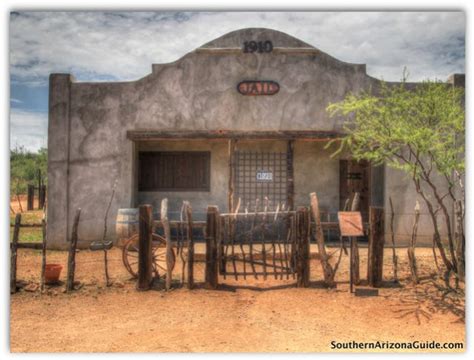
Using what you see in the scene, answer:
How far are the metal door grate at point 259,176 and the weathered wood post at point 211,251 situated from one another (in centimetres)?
485

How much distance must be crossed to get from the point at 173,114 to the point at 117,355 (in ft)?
21.4

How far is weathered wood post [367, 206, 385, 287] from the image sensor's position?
6.28m

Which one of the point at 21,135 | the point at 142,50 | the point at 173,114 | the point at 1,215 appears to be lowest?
the point at 1,215

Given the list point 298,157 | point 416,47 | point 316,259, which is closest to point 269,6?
point 416,47

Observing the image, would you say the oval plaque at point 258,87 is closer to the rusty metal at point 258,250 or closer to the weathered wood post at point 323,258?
the rusty metal at point 258,250

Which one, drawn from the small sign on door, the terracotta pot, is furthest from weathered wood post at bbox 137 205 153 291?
the small sign on door

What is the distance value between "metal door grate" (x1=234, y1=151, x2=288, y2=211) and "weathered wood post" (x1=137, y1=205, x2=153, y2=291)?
5.00 meters

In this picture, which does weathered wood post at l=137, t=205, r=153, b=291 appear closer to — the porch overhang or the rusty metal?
the rusty metal

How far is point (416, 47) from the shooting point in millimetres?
6734

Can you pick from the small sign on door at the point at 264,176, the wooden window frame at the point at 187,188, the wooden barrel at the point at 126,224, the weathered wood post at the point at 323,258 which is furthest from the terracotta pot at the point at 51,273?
the small sign on door at the point at 264,176

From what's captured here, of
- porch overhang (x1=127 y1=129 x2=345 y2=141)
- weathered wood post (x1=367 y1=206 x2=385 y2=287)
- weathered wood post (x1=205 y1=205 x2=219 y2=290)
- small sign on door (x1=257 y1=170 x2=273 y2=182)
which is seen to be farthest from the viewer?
small sign on door (x1=257 y1=170 x2=273 y2=182)

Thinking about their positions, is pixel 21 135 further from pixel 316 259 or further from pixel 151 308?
pixel 316 259

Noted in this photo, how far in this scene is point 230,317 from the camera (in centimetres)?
524

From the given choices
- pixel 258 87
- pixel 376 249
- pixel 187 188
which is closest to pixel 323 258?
pixel 376 249
